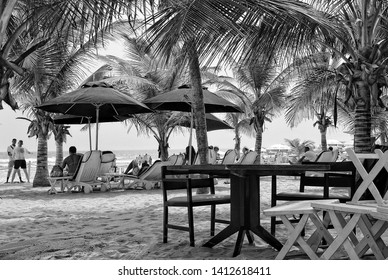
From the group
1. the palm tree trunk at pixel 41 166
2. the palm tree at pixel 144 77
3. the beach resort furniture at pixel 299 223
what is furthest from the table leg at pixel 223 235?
the palm tree at pixel 144 77

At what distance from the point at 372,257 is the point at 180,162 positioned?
7.85 metres

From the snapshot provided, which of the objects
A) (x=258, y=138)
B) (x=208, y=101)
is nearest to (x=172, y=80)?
(x=258, y=138)

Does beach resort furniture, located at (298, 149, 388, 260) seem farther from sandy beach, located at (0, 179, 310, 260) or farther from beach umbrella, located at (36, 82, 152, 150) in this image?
beach umbrella, located at (36, 82, 152, 150)

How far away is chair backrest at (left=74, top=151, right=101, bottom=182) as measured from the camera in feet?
32.8

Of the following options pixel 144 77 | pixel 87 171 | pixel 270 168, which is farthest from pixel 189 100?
pixel 144 77

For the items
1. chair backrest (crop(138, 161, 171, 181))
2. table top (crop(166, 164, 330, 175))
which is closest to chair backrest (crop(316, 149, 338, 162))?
chair backrest (crop(138, 161, 171, 181))

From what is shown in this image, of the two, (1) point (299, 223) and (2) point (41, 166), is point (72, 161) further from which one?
(1) point (299, 223)

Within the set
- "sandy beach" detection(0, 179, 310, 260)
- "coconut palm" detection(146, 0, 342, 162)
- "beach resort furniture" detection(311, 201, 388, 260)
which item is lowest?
"sandy beach" detection(0, 179, 310, 260)

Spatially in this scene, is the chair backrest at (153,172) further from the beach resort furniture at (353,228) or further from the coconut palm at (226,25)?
the beach resort furniture at (353,228)

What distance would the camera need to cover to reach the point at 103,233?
16.9 ft

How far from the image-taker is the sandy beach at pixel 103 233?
405cm

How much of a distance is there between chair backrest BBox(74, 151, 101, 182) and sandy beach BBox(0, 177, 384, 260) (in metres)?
1.40

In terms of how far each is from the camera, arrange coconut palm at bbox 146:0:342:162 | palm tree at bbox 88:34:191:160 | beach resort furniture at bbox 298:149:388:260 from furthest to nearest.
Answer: palm tree at bbox 88:34:191:160, coconut palm at bbox 146:0:342:162, beach resort furniture at bbox 298:149:388:260
